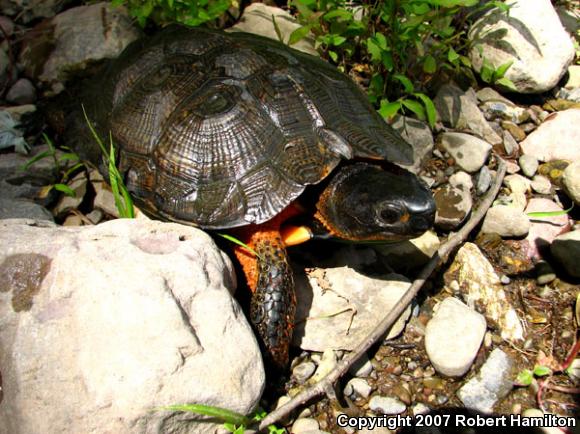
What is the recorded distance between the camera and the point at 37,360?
1.87 metres

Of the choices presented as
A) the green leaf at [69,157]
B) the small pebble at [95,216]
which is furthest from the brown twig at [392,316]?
the green leaf at [69,157]

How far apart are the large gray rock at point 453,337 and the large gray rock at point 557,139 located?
1570mm

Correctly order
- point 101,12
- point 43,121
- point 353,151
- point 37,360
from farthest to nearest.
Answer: point 101,12 → point 43,121 → point 353,151 → point 37,360

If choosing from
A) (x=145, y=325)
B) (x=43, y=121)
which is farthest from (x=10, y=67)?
(x=145, y=325)

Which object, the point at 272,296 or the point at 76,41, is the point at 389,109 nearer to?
the point at 272,296

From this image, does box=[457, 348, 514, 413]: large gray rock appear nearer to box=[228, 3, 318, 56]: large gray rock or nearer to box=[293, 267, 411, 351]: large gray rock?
box=[293, 267, 411, 351]: large gray rock

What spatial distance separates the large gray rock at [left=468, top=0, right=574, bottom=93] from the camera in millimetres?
3951

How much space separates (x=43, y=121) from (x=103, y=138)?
0.82 meters

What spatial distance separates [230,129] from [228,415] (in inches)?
56.6

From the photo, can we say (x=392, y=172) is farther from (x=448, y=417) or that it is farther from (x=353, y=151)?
(x=448, y=417)

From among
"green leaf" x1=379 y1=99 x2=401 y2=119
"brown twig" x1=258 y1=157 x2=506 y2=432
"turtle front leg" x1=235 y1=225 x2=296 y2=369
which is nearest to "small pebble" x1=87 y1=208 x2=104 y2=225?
"turtle front leg" x1=235 y1=225 x2=296 y2=369

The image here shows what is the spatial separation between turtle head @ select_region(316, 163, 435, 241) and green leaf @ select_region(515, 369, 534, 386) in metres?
0.97

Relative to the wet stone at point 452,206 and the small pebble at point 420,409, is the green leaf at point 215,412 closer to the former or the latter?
the small pebble at point 420,409

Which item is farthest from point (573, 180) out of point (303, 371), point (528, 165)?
point (303, 371)
